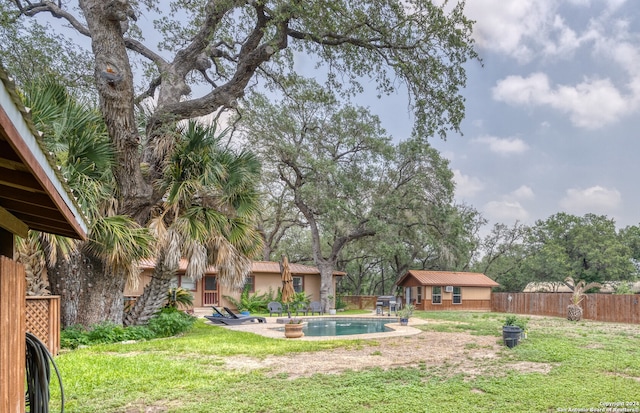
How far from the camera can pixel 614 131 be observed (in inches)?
767

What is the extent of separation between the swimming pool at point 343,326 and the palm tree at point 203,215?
4347 mm

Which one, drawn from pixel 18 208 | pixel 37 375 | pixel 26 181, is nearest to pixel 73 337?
pixel 37 375

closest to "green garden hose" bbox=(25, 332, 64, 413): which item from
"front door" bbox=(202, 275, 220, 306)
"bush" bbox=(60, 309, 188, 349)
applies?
"bush" bbox=(60, 309, 188, 349)

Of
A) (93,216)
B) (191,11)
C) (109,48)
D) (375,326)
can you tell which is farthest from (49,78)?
(375,326)

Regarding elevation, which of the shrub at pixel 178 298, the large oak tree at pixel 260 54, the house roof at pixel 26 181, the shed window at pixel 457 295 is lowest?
the shed window at pixel 457 295

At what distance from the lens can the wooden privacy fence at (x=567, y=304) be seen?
1855 centimetres

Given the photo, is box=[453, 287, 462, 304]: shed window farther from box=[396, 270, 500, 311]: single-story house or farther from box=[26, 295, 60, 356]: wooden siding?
box=[26, 295, 60, 356]: wooden siding

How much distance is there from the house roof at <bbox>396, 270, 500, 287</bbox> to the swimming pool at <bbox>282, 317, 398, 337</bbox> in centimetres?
791

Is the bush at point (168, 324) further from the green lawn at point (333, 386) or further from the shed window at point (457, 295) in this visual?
the shed window at point (457, 295)

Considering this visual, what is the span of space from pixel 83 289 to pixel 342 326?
32.6ft

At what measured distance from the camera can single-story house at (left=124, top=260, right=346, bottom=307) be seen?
2151cm

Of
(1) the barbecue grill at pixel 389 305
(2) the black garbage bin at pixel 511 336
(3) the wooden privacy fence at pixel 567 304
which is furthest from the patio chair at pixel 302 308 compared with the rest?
(3) the wooden privacy fence at pixel 567 304

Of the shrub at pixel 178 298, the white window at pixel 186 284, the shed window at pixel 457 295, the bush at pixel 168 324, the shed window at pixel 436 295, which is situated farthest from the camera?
the shed window at pixel 457 295

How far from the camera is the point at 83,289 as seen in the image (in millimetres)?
10367
